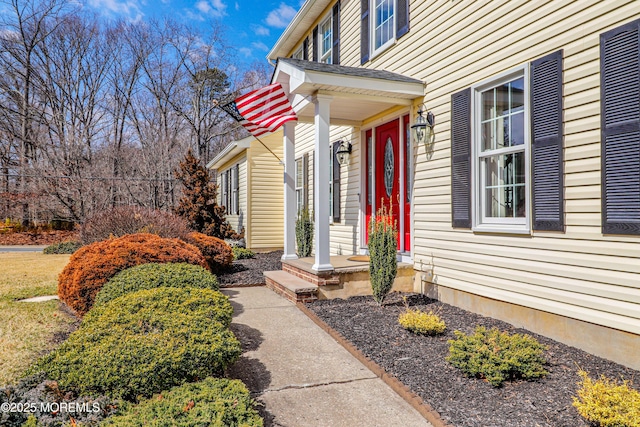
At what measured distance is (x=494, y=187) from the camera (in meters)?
4.50

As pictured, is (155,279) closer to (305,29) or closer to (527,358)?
(527,358)

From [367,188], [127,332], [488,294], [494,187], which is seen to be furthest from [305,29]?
[127,332]

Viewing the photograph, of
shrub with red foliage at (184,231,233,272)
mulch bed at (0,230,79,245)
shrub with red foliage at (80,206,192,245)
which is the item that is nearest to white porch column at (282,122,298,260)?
shrub with red foliage at (184,231,233,272)

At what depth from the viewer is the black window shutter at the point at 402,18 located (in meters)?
6.01

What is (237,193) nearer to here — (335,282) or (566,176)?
(335,282)

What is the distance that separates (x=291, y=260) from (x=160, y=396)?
4.59m

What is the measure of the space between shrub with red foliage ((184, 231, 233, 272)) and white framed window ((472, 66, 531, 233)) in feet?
16.6

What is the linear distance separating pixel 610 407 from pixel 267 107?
18.9 ft

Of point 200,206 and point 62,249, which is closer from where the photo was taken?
point 200,206

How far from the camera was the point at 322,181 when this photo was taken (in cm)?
553

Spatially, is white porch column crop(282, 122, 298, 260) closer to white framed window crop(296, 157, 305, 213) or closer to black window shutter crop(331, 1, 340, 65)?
black window shutter crop(331, 1, 340, 65)

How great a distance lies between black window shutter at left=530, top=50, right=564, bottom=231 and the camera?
364 centimetres

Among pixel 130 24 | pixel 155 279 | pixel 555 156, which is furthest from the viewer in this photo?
pixel 130 24

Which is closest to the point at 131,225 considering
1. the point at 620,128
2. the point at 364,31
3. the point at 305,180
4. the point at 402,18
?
the point at 305,180
